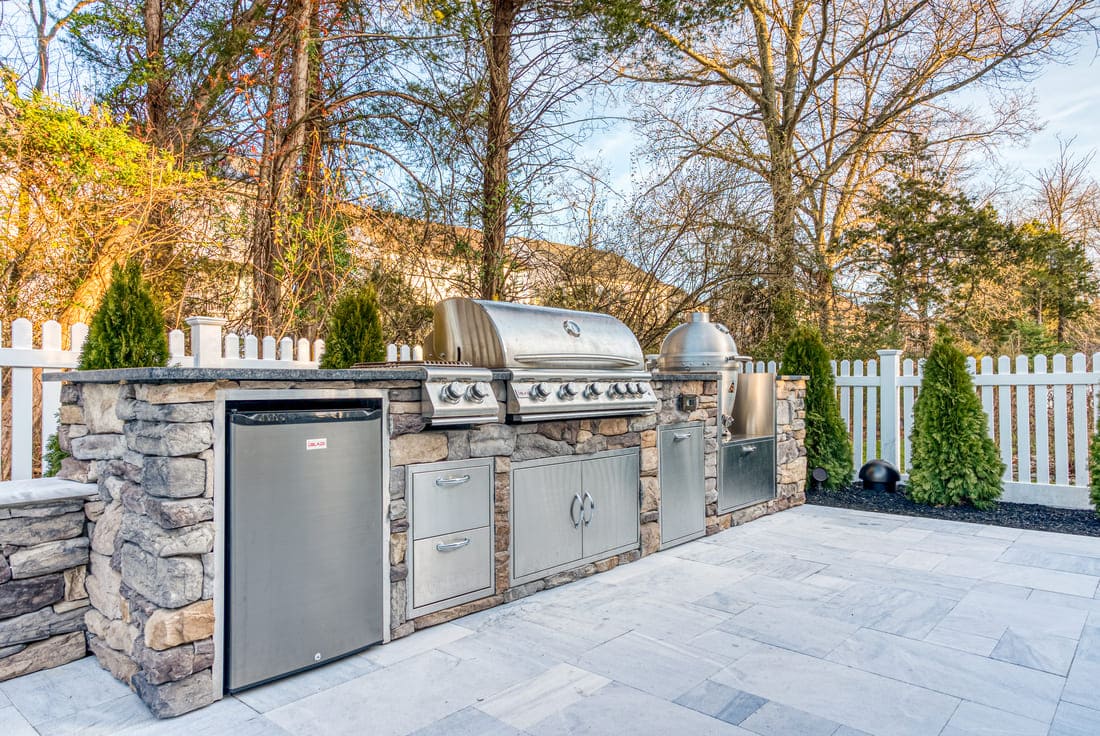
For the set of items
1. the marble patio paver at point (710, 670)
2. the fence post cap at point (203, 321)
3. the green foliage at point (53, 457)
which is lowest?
the marble patio paver at point (710, 670)

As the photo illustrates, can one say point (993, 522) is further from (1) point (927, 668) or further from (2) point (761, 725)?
(2) point (761, 725)

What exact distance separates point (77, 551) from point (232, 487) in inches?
38.9

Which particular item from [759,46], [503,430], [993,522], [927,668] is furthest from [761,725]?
[759,46]

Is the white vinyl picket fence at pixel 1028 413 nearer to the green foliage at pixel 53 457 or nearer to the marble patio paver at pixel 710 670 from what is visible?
the marble patio paver at pixel 710 670

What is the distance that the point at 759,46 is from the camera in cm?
877

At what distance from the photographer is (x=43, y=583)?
2.48 meters

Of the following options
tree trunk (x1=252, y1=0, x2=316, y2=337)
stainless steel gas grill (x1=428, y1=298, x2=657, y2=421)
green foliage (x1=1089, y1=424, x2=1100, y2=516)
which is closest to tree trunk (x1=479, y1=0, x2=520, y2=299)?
tree trunk (x1=252, y1=0, x2=316, y2=337)

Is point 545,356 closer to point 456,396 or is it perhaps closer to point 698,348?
point 456,396

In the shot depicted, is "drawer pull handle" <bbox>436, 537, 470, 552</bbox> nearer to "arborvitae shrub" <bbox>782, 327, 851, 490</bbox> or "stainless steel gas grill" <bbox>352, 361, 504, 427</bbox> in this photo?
"stainless steel gas grill" <bbox>352, 361, 504, 427</bbox>

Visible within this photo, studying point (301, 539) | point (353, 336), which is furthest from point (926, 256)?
point (301, 539)

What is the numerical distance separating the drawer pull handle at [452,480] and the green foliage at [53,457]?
1796mm

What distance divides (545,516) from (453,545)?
24.0 inches

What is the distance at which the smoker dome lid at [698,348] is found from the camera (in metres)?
4.90

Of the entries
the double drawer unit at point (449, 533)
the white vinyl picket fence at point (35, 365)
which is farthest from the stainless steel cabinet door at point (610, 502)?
the white vinyl picket fence at point (35, 365)
